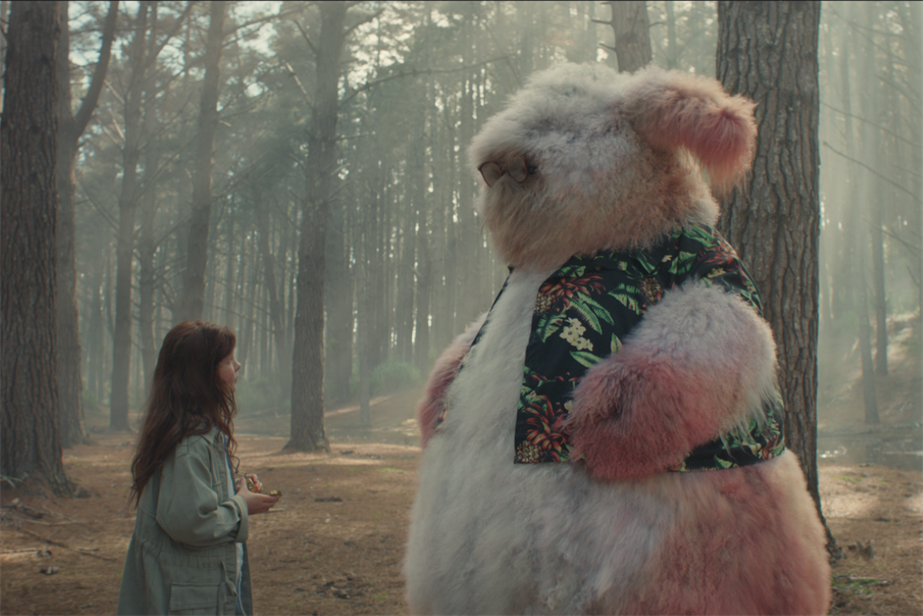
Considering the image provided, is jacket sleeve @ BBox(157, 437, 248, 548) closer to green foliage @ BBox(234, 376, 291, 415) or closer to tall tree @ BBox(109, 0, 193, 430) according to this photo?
tall tree @ BBox(109, 0, 193, 430)

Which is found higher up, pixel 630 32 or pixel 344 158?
pixel 344 158

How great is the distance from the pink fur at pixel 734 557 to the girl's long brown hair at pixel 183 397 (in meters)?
1.63

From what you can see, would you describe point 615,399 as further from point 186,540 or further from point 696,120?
point 186,540

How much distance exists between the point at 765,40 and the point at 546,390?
3434 mm

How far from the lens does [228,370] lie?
92.1 inches

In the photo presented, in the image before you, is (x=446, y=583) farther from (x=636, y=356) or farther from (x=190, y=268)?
(x=190, y=268)

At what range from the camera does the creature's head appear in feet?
5.18

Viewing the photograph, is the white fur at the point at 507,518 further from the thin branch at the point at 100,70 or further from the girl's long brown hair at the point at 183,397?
the thin branch at the point at 100,70

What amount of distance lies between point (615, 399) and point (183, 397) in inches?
64.2

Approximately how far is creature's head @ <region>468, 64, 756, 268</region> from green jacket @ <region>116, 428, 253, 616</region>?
136 centimetres

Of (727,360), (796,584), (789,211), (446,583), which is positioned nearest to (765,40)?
(789,211)

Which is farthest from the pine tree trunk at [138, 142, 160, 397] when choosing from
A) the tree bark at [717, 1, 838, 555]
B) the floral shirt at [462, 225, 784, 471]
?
the floral shirt at [462, 225, 784, 471]

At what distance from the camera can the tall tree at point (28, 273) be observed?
577 centimetres

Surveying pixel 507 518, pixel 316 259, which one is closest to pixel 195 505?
pixel 507 518
